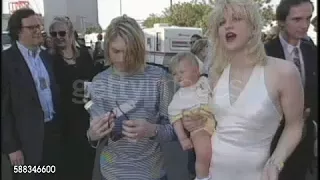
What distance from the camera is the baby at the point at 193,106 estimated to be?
1634mm

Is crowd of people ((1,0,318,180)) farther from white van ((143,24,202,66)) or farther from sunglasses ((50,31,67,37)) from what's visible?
white van ((143,24,202,66))

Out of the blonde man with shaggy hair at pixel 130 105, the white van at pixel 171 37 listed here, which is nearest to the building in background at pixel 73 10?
the blonde man with shaggy hair at pixel 130 105

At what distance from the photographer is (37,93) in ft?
8.55

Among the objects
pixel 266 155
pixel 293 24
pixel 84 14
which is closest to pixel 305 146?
pixel 293 24

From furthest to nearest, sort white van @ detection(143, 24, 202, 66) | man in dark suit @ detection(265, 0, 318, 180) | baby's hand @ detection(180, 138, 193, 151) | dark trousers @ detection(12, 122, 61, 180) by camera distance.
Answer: white van @ detection(143, 24, 202, 66)
dark trousers @ detection(12, 122, 61, 180)
man in dark suit @ detection(265, 0, 318, 180)
baby's hand @ detection(180, 138, 193, 151)

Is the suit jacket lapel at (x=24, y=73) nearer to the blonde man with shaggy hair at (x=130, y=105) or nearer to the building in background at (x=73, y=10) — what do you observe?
the building in background at (x=73, y=10)

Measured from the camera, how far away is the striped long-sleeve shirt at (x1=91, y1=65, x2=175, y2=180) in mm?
1719

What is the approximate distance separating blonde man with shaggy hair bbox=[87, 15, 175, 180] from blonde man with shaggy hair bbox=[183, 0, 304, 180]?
0.30 m

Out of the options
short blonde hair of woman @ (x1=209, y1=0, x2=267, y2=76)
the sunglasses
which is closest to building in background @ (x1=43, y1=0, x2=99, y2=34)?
the sunglasses

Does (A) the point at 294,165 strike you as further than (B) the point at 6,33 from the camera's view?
No

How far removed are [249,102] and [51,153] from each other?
184 cm

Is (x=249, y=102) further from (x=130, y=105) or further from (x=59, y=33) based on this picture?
(x=59, y=33)

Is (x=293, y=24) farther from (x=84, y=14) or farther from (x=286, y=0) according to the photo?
(x=84, y=14)

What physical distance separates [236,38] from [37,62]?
161cm
